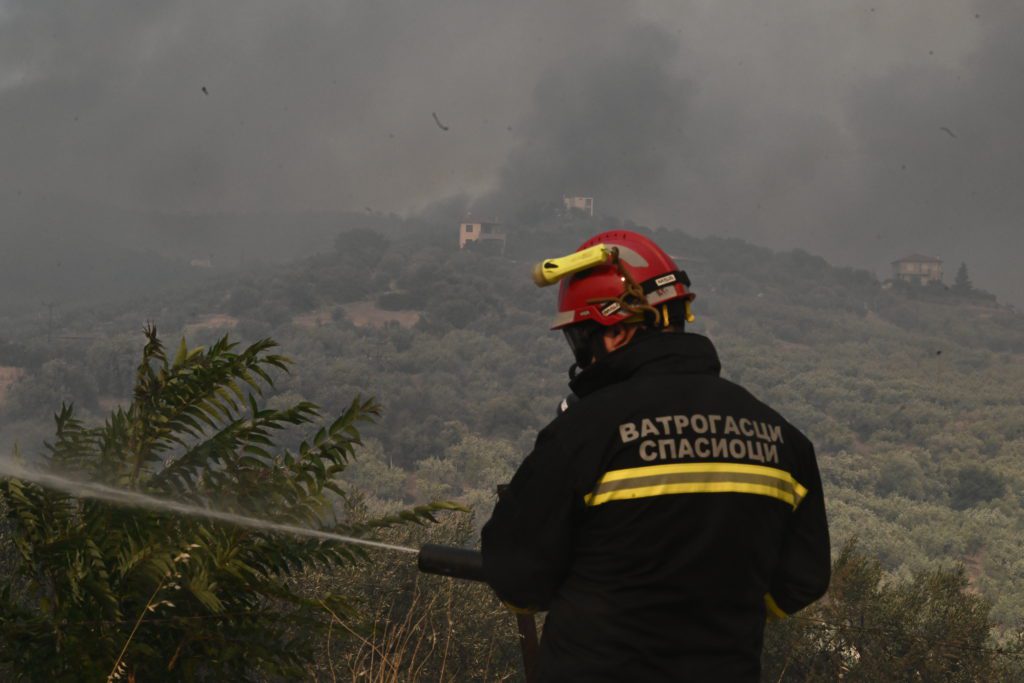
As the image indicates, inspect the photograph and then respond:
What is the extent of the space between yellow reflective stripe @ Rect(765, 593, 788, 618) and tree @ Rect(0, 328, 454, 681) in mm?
1557

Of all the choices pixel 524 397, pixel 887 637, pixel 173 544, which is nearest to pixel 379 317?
pixel 524 397

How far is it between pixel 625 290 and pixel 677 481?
0.53 meters

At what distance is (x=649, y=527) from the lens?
96.1 inches

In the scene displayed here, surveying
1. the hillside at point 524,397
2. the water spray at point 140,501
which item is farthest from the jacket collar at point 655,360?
the hillside at point 524,397

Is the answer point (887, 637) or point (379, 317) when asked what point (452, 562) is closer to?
point (887, 637)

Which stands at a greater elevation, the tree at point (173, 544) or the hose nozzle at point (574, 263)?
the hose nozzle at point (574, 263)

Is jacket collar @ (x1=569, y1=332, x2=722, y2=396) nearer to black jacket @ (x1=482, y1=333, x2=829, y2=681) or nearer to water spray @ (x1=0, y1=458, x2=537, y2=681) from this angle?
black jacket @ (x1=482, y1=333, x2=829, y2=681)

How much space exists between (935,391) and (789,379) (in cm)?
2132

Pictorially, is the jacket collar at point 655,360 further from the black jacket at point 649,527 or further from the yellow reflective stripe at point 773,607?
the yellow reflective stripe at point 773,607

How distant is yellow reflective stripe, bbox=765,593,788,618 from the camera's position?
2.84 meters

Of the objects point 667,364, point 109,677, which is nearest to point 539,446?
point 667,364

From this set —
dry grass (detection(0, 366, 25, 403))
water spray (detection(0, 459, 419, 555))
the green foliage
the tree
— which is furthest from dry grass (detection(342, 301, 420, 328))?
water spray (detection(0, 459, 419, 555))

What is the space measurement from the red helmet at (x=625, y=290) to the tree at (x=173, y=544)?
5.14 feet

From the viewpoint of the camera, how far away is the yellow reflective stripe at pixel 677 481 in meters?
2.44
